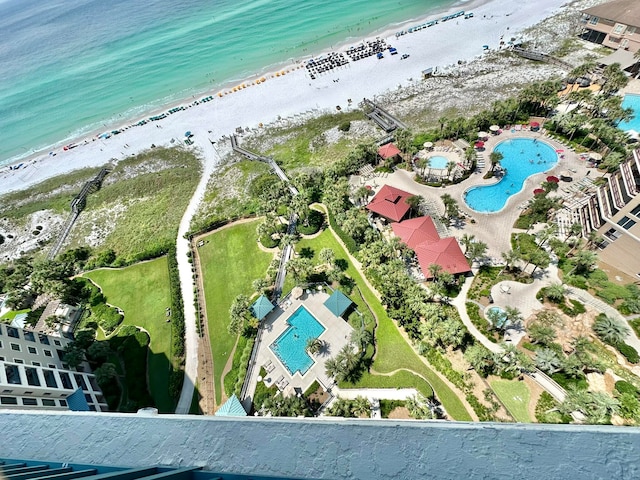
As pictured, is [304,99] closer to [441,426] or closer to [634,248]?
[634,248]

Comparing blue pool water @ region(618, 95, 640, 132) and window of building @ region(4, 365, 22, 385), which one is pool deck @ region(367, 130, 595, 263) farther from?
window of building @ region(4, 365, 22, 385)

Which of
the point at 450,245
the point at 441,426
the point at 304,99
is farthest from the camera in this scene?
the point at 304,99

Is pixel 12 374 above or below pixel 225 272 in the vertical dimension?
above

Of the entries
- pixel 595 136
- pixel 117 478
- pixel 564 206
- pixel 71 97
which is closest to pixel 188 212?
pixel 117 478

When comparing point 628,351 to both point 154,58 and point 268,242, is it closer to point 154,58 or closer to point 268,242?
point 268,242

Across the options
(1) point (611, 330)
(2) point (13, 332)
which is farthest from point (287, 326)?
(1) point (611, 330)

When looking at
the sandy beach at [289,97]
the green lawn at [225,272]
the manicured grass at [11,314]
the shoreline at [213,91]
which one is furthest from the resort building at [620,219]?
the manicured grass at [11,314]

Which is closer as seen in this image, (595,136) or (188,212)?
(595,136)
